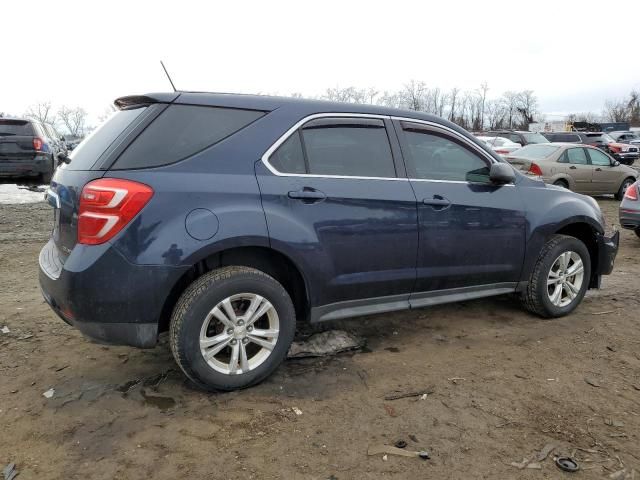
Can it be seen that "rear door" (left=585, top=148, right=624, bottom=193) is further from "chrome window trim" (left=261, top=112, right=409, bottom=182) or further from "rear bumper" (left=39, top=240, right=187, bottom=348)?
"rear bumper" (left=39, top=240, right=187, bottom=348)

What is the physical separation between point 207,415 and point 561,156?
39.0 feet

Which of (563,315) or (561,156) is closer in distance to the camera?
(563,315)

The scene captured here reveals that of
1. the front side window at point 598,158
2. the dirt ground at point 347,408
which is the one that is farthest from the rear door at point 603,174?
the dirt ground at point 347,408

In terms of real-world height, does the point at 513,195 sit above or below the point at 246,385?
above

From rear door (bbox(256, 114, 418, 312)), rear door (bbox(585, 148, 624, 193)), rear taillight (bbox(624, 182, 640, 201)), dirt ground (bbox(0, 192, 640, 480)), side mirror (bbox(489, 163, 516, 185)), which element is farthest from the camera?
rear door (bbox(585, 148, 624, 193))

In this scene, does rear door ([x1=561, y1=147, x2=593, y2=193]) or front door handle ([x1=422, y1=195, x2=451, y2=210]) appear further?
rear door ([x1=561, y1=147, x2=593, y2=193])

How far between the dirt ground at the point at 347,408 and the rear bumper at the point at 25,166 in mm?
8354

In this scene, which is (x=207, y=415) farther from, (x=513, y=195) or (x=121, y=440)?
(x=513, y=195)

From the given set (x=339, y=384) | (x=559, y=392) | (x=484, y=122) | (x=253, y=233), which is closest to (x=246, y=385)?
(x=339, y=384)

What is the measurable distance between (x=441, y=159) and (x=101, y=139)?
239cm

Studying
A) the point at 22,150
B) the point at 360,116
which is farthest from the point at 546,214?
the point at 22,150

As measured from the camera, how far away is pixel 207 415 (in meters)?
2.97

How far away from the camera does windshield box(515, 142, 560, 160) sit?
12516mm

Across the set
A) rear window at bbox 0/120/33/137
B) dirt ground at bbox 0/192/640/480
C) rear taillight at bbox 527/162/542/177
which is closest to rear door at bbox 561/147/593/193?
rear taillight at bbox 527/162/542/177
